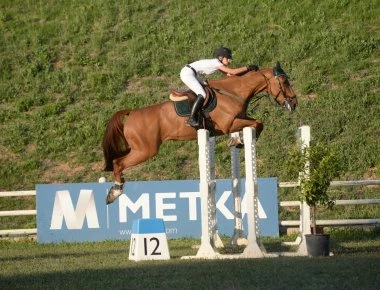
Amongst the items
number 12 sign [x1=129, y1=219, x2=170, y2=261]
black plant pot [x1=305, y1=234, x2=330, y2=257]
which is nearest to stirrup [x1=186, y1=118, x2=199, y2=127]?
number 12 sign [x1=129, y1=219, x2=170, y2=261]

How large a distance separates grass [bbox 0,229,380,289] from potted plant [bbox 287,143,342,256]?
321 mm

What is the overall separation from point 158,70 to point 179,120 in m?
10.7

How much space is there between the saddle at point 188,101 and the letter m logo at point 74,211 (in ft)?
13.1

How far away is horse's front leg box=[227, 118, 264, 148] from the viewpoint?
46.1ft

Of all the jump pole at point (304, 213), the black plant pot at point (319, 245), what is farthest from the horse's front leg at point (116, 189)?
the black plant pot at point (319, 245)

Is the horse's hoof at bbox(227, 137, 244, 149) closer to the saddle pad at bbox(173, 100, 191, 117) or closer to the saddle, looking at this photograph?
the saddle

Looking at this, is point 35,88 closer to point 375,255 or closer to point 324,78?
point 324,78

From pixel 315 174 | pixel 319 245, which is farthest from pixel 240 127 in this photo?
pixel 319 245

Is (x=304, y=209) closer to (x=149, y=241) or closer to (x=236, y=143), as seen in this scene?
(x=236, y=143)

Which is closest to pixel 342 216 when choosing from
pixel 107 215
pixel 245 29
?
pixel 107 215

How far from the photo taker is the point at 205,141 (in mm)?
12914

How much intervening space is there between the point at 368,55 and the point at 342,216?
24.9ft

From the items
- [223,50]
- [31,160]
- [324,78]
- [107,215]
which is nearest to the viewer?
[223,50]

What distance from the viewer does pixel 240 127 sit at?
47.1ft
